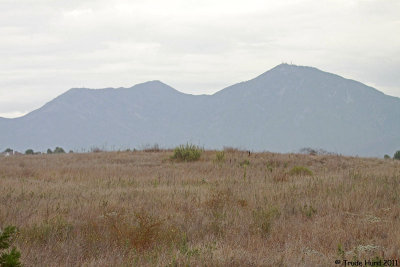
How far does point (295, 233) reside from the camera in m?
7.89

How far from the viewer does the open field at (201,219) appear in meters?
6.49

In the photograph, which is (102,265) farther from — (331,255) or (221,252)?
(331,255)

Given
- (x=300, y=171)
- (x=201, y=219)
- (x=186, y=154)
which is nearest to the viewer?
(x=201, y=219)

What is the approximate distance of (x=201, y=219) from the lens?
870cm

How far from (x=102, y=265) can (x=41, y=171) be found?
33.9ft

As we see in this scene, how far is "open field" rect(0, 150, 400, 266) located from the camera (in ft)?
21.3

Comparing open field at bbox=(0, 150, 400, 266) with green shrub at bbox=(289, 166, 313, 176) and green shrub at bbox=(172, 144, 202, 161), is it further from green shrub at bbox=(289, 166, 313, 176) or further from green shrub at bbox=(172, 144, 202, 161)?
green shrub at bbox=(172, 144, 202, 161)

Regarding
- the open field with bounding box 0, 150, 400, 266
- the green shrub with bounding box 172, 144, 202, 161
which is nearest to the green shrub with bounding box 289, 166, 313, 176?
the open field with bounding box 0, 150, 400, 266

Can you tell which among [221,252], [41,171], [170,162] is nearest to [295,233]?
[221,252]

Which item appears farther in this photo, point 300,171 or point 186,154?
point 186,154

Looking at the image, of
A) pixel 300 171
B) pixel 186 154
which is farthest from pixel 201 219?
pixel 186 154

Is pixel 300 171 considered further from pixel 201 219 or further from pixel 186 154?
pixel 201 219

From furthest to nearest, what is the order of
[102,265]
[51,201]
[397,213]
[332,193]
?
[332,193], [51,201], [397,213], [102,265]

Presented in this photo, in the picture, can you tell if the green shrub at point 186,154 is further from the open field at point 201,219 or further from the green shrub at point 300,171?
the green shrub at point 300,171
